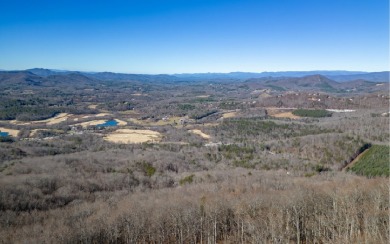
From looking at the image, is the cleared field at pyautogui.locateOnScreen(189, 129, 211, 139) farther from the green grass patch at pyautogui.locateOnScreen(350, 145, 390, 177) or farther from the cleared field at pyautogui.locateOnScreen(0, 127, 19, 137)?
the cleared field at pyautogui.locateOnScreen(0, 127, 19, 137)

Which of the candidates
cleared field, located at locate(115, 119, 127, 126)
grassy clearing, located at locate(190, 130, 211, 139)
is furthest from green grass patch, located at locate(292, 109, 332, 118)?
cleared field, located at locate(115, 119, 127, 126)

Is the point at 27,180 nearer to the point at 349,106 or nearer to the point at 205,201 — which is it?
the point at 205,201

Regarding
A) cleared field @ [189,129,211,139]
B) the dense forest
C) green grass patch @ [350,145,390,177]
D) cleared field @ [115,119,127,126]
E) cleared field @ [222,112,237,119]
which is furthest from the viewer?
Result: cleared field @ [222,112,237,119]

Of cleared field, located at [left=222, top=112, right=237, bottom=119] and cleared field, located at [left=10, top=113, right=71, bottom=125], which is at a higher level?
cleared field, located at [left=222, top=112, right=237, bottom=119]

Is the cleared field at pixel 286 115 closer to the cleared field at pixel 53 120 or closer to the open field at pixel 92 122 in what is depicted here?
the open field at pixel 92 122

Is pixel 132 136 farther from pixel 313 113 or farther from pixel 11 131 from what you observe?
pixel 313 113

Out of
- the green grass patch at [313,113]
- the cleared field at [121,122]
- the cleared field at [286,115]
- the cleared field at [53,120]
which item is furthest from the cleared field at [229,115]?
the cleared field at [53,120]

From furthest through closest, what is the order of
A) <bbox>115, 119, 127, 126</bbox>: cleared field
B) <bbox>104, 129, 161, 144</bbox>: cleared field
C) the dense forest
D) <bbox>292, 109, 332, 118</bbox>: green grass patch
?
<bbox>292, 109, 332, 118</bbox>: green grass patch, <bbox>115, 119, 127, 126</bbox>: cleared field, <bbox>104, 129, 161, 144</bbox>: cleared field, the dense forest
